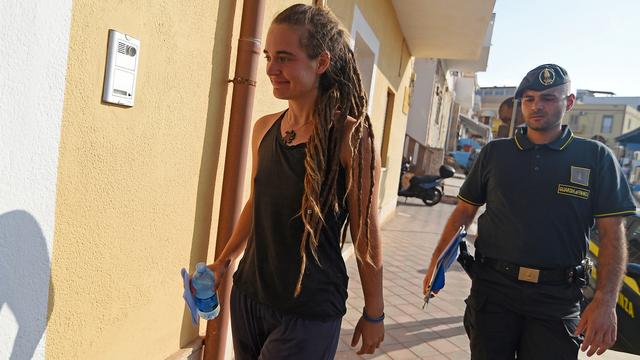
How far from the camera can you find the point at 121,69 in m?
1.72

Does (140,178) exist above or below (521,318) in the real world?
above

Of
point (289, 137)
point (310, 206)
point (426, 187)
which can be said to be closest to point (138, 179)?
point (289, 137)

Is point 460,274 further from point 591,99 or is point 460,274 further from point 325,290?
point 591,99

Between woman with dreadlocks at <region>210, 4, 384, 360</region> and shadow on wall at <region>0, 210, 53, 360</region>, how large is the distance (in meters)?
0.66

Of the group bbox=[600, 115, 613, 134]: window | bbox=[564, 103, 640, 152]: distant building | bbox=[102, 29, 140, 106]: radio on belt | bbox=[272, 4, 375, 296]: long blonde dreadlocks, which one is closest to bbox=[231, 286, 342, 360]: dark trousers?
bbox=[272, 4, 375, 296]: long blonde dreadlocks

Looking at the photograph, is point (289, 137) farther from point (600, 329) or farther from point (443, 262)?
point (600, 329)

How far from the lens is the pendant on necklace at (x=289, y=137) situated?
5.26 feet

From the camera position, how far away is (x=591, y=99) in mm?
63000

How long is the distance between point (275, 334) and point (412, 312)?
11.2ft

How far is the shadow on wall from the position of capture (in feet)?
4.51

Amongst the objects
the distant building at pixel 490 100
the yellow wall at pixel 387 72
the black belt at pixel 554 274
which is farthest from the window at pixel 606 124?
the black belt at pixel 554 274

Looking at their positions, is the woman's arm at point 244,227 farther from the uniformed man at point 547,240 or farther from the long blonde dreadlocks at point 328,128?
the uniformed man at point 547,240

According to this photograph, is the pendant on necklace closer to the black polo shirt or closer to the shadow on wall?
the shadow on wall

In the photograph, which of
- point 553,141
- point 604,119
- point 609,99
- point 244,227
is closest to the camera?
point 244,227
